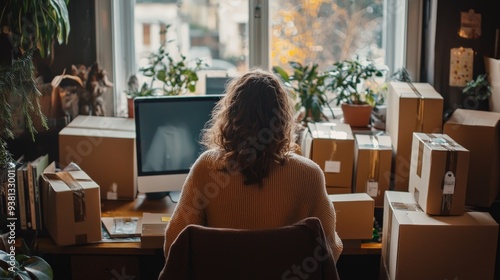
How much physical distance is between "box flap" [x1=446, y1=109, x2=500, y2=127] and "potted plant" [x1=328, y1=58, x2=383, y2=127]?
0.46m

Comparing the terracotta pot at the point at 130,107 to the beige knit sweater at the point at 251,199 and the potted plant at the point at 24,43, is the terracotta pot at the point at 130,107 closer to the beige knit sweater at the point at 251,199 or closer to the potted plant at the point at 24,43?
the potted plant at the point at 24,43

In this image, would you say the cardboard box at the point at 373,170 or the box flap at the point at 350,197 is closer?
the box flap at the point at 350,197

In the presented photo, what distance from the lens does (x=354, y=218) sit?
2.76 m

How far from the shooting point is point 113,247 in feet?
8.94

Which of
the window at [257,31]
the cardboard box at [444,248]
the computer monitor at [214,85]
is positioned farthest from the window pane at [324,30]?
the cardboard box at [444,248]

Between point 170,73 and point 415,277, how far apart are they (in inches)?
63.3

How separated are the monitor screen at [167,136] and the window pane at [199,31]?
2.14ft

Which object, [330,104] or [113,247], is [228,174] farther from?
[330,104]

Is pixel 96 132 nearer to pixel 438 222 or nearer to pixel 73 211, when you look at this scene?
Answer: pixel 73 211

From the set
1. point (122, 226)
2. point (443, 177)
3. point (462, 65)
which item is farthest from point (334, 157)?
point (122, 226)

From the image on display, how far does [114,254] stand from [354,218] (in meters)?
0.95

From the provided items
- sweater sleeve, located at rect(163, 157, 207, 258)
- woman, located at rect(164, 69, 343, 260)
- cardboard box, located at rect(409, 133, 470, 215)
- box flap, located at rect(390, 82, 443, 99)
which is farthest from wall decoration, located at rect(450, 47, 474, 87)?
sweater sleeve, located at rect(163, 157, 207, 258)

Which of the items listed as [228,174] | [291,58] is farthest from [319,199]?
[291,58]

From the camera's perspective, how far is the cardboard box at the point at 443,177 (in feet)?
8.30
